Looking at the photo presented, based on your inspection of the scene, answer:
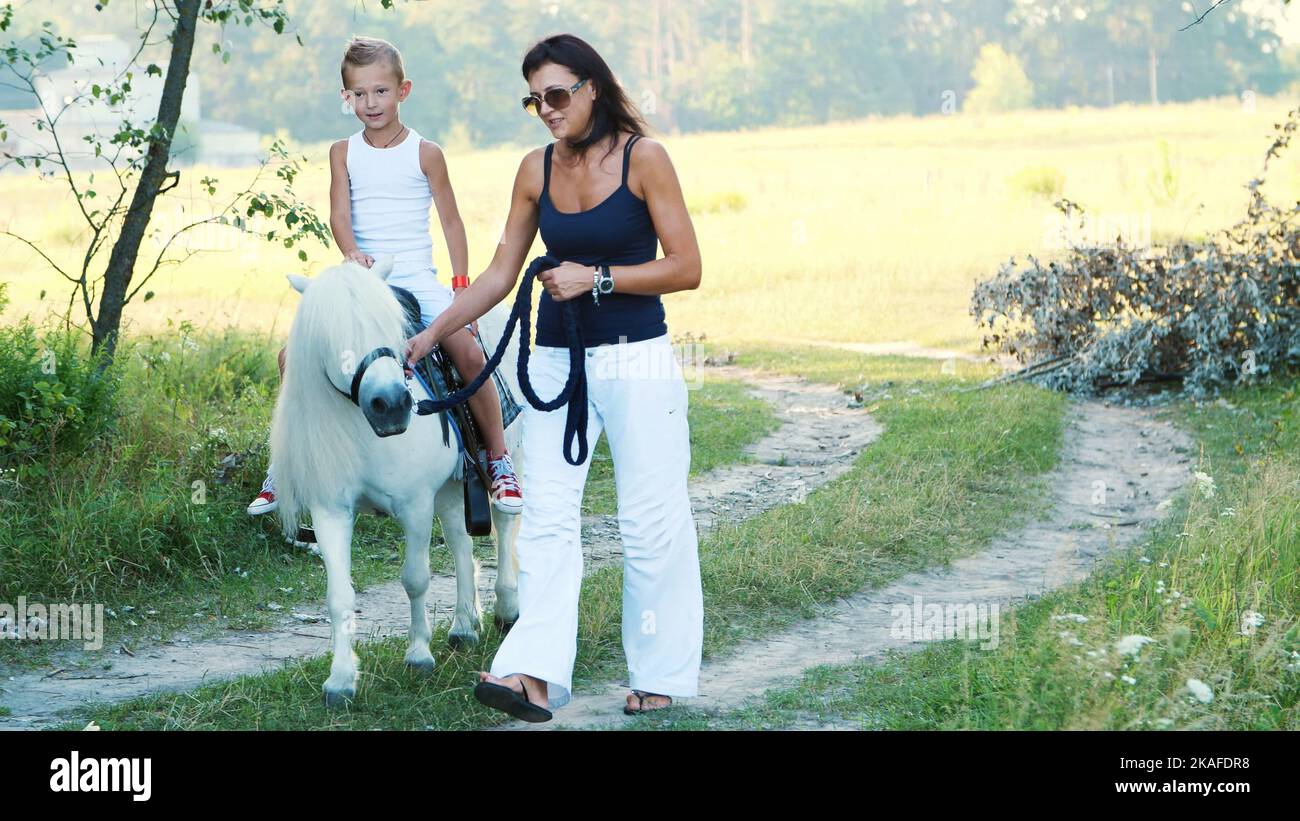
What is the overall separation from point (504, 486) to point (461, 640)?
0.72 meters

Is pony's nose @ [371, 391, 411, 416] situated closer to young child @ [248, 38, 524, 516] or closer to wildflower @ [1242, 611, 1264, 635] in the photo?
young child @ [248, 38, 524, 516]

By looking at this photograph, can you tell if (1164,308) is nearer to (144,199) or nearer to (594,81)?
(144,199)

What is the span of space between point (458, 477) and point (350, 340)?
1149mm

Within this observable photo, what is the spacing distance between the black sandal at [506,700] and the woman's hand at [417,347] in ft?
3.76

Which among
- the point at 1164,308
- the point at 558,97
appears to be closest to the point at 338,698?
the point at 558,97

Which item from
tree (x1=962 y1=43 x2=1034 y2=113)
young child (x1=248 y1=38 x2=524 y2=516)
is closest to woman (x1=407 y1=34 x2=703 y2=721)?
young child (x1=248 y1=38 x2=524 y2=516)

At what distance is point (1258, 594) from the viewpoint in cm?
507

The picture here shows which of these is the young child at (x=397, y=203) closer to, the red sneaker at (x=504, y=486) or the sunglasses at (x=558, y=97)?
the red sneaker at (x=504, y=486)

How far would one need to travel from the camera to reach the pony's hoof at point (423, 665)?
17.0 ft

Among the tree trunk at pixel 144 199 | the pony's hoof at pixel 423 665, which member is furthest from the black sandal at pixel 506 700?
the tree trunk at pixel 144 199

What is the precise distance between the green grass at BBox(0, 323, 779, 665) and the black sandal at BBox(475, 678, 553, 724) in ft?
8.04

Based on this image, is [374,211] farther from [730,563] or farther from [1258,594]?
[1258,594]

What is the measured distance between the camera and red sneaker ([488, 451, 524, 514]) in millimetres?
5430
